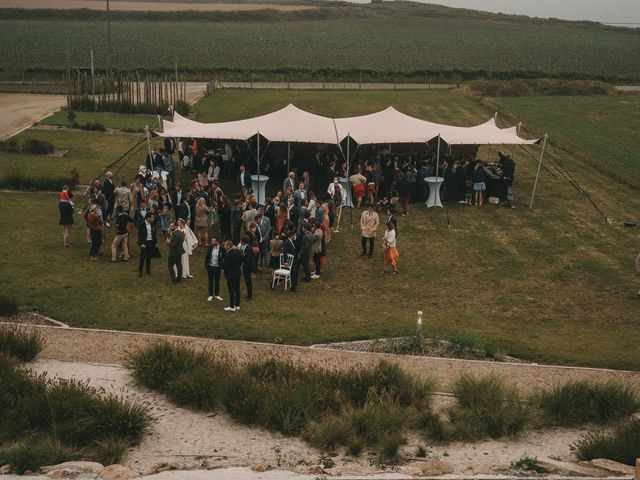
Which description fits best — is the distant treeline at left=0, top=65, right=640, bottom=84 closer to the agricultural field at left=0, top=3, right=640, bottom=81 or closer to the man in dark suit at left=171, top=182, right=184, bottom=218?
the agricultural field at left=0, top=3, right=640, bottom=81

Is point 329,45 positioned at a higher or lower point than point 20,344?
higher

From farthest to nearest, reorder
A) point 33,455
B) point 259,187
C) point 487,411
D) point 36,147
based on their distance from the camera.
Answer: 1. point 36,147
2. point 259,187
3. point 487,411
4. point 33,455

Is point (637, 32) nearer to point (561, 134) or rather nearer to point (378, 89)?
point (378, 89)

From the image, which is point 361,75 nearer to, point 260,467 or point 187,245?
point 187,245

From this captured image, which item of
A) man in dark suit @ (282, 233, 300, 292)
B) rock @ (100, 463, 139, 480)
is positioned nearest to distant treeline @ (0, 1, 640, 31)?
man in dark suit @ (282, 233, 300, 292)

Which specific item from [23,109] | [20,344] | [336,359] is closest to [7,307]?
[20,344]

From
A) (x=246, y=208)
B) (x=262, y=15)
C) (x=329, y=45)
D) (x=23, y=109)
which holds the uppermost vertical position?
(x=262, y=15)

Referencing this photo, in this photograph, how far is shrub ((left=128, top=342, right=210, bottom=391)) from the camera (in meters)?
13.3

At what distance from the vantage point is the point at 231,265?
16656mm

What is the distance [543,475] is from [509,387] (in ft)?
9.13

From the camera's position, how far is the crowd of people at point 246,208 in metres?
18.4

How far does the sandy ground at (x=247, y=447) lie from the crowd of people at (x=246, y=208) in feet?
15.8

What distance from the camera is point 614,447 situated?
11.2 meters

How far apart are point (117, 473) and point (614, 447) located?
6.48 meters
